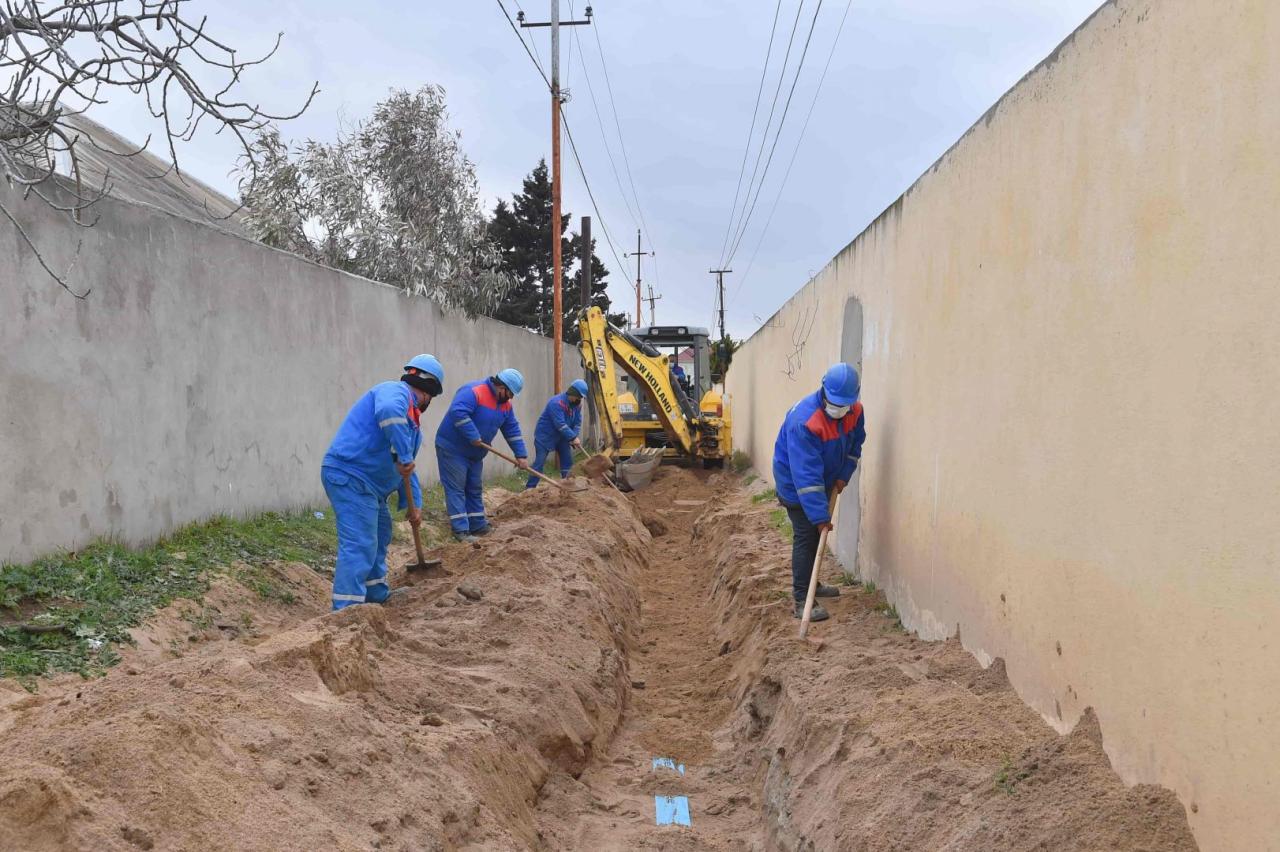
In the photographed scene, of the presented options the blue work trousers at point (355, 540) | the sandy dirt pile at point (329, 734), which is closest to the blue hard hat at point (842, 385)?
the sandy dirt pile at point (329, 734)

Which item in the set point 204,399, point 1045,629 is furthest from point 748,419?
point 1045,629

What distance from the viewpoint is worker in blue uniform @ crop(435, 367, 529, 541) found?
1016cm

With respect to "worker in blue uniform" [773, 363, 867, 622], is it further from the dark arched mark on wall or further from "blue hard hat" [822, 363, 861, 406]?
the dark arched mark on wall

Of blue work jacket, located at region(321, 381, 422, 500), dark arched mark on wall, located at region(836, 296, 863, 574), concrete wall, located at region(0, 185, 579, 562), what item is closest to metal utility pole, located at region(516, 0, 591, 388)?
concrete wall, located at region(0, 185, 579, 562)

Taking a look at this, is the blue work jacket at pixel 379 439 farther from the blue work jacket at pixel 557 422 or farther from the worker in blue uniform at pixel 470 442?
the blue work jacket at pixel 557 422

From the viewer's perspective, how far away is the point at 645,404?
58.2ft

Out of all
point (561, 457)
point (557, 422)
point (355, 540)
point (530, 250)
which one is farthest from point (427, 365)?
point (530, 250)

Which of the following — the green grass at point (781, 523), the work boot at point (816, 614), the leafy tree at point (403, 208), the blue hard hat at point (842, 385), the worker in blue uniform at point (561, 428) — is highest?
the leafy tree at point (403, 208)

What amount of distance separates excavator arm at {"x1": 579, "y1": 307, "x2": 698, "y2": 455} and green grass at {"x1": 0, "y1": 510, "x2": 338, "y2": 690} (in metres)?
7.49

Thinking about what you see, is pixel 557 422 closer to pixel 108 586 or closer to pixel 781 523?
pixel 781 523

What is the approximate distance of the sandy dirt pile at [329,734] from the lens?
2736 millimetres

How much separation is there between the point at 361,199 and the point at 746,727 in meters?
14.0

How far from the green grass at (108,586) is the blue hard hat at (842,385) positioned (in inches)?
167

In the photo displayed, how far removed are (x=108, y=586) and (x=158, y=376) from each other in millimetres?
1866
